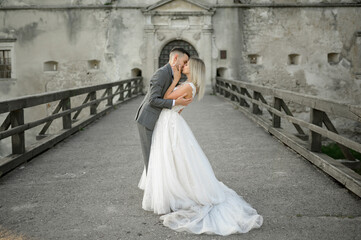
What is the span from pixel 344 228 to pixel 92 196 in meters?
2.26

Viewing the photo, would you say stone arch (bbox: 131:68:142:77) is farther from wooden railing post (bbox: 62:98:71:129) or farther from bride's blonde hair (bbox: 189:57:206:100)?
bride's blonde hair (bbox: 189:57:206:100)

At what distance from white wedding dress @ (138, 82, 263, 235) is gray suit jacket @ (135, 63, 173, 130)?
74 mm

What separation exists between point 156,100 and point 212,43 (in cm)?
1310

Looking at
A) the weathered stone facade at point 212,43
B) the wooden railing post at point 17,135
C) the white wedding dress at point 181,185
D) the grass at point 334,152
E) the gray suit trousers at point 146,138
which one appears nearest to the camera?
the white wedding dress at point 181,185

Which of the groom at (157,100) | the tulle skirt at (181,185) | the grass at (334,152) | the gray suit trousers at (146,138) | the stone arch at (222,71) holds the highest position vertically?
the stone arch at (222,71)

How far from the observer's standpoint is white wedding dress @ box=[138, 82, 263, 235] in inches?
118

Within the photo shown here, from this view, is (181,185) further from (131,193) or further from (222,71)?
(222,71)

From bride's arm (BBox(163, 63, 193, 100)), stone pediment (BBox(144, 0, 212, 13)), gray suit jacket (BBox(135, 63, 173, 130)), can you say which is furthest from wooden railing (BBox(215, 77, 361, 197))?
stone pediment (BBox(144, 0, 212, 13))

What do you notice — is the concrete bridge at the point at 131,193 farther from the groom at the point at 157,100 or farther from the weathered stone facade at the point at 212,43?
the weathered stone facade at the point at 212,43

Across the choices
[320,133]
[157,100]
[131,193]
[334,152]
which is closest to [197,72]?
[157,100]

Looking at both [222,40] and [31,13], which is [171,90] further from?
[31,13]

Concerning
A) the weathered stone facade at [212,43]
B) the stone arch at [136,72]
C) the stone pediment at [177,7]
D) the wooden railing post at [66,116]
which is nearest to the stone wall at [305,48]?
the weathered stone facade at [212,43]

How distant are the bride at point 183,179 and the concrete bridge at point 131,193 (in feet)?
0.56

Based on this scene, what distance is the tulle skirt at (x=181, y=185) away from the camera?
9.86 ft
